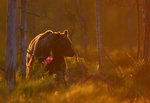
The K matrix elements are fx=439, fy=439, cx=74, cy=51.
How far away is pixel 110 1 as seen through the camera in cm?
→ 2581

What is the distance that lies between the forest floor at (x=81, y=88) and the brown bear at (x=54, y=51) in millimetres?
661

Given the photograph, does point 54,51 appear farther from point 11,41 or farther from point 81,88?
point 81,88

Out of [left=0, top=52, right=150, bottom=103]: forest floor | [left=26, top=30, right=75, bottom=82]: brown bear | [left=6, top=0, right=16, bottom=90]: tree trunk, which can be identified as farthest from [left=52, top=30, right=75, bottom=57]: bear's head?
[left=6, top=0, right=16, bottom=90]: tree trunk

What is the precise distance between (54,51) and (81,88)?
3.71 m

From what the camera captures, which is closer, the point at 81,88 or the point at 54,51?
the point at 81,88

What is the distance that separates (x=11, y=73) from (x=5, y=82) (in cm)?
25

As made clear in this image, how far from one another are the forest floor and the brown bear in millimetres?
661

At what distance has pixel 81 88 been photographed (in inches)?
349

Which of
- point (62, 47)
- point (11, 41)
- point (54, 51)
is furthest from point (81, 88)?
point (54, 51)

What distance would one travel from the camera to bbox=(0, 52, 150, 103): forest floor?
25.6ft

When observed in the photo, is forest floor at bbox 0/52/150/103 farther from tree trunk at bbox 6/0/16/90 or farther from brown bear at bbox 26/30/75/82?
brown bear at bbox 26/30/75/82

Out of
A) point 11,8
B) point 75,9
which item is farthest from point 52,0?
point 11,8

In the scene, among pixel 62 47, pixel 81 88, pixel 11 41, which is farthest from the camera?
pixel 62 47

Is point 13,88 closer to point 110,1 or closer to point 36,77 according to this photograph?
point 36,77
